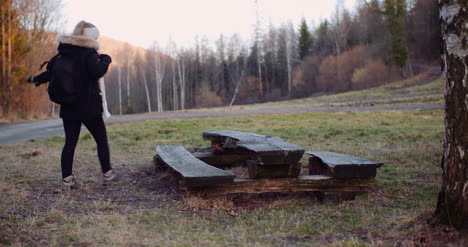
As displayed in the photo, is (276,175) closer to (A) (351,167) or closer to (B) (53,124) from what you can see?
(A) (351,167)

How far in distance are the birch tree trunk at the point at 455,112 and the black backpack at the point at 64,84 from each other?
384 cm

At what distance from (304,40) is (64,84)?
61120mm

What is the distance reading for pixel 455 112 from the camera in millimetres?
2928

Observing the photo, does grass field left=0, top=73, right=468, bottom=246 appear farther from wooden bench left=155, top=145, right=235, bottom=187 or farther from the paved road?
the paved road

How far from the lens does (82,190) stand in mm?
4891

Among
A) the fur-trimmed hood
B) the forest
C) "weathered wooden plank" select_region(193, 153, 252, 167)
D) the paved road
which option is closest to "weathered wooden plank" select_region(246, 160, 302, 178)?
"weathered wooden plank" select_region(193, 153, 252, 167)

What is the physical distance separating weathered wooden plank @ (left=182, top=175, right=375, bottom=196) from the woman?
166 cm

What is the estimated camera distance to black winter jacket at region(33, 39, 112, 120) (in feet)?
15.7

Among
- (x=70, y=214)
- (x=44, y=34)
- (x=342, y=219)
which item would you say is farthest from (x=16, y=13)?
(x=342, y=219)

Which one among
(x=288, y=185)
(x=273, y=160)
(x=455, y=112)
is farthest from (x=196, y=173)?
(x=455, y=112)

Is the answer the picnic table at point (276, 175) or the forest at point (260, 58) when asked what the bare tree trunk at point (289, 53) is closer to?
the forest at point (260, 58)

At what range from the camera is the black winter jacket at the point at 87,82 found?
4793mm

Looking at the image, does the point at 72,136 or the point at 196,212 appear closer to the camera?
the point at 196,212

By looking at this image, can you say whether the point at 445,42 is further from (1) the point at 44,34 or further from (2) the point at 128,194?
(1) the point at 44,34
